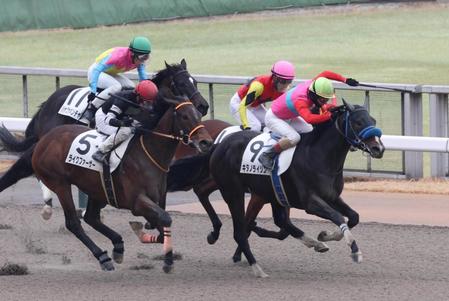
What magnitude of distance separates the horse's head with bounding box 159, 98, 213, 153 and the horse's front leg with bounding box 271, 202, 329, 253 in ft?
4.45

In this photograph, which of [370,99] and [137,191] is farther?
[370,99]

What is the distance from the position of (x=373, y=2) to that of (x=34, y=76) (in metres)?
16.1

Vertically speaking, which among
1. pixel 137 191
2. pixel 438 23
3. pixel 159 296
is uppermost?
pixel 438 23

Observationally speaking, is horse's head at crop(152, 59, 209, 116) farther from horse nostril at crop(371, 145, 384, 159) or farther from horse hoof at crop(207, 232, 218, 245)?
horse nostril at crop(371, 145, 384, 159)

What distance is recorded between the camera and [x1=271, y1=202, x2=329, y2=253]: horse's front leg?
12312 millimetres

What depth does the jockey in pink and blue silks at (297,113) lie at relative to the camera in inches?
482

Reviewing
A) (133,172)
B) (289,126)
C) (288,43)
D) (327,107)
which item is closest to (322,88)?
(327,107)

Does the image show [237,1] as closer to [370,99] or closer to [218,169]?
[370,99]

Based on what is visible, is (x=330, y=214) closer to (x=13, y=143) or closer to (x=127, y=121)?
(x=127, y=121)

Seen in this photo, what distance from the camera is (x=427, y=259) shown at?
41.9 ft

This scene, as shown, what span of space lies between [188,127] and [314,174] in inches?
48.9

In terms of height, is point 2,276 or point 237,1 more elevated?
point 237,1

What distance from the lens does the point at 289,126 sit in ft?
41.2

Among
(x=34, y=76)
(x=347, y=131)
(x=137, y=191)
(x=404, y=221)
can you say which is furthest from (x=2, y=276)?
(x=34, y=76)
